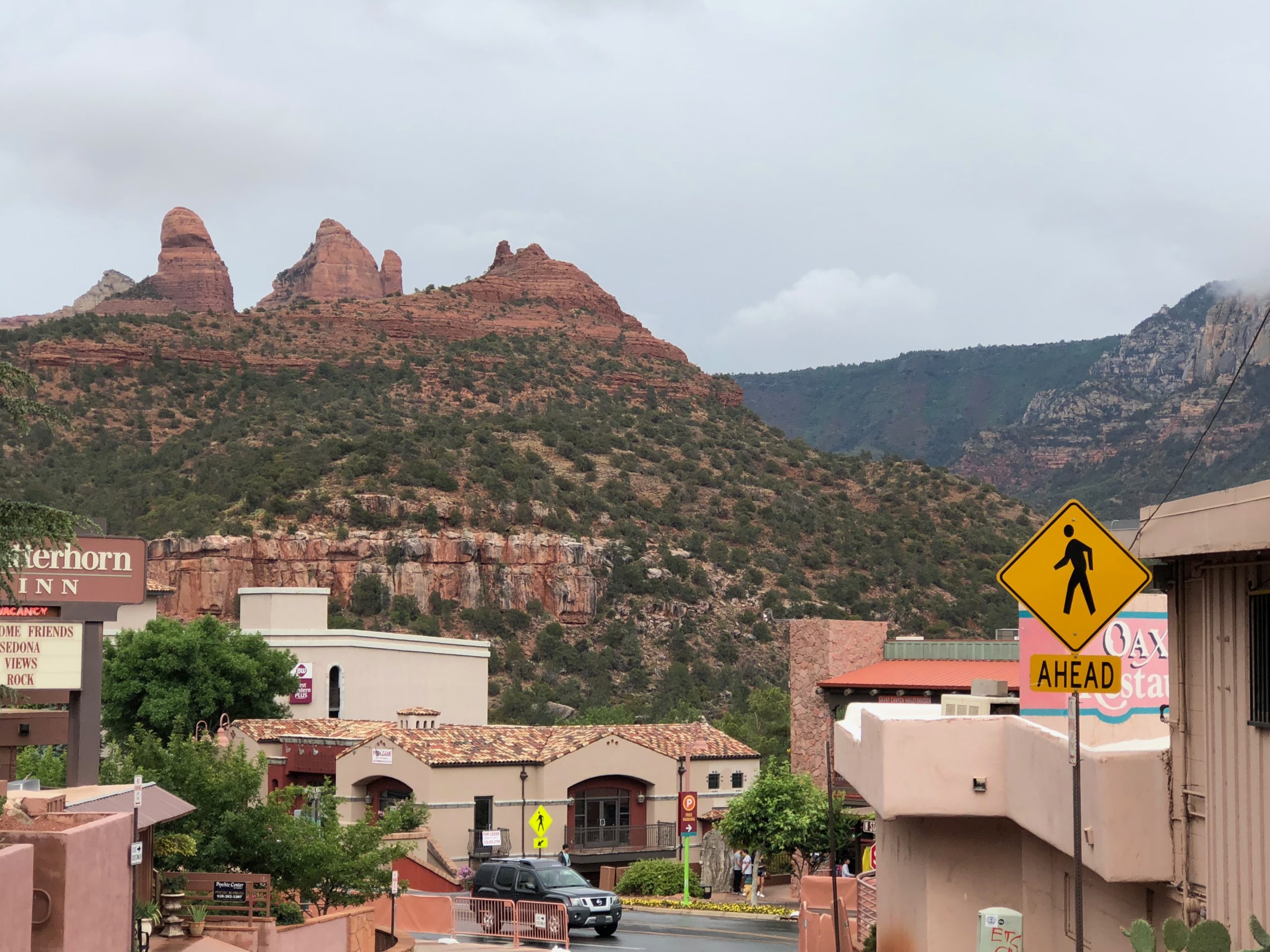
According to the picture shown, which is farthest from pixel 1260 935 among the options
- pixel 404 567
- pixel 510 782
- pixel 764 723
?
pixel 404 567

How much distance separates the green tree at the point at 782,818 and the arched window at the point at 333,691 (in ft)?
88.9

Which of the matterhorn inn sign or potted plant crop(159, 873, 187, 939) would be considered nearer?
potted plant crop(159, 873, 187, 939)

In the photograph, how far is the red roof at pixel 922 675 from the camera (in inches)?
1788

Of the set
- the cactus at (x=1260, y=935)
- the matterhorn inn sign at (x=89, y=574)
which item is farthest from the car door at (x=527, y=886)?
the cactus at (x=1260, y=935)

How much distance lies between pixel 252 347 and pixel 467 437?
31399 millimetres

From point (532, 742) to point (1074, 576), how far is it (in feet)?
143

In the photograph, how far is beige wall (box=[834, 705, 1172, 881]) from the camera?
9.37m

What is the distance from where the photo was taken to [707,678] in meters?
83.1

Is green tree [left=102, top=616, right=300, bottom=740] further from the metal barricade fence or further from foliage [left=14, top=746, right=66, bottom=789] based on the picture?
the metal barricade fence

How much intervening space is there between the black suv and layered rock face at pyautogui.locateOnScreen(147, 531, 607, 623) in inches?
2111

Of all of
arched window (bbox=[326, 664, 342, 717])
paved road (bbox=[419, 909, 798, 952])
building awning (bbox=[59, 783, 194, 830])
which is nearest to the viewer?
building awning (bbox=[59, 783, 194, 830])

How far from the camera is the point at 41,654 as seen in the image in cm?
A: 2214

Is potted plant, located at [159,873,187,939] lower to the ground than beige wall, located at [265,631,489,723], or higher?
lower

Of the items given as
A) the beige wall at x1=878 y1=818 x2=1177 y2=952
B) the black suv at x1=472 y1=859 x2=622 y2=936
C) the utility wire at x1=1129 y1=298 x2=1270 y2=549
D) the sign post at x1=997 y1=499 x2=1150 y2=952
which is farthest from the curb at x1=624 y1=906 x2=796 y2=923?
the sign post at x1=997 y1=499 x2=1150 y2=952
